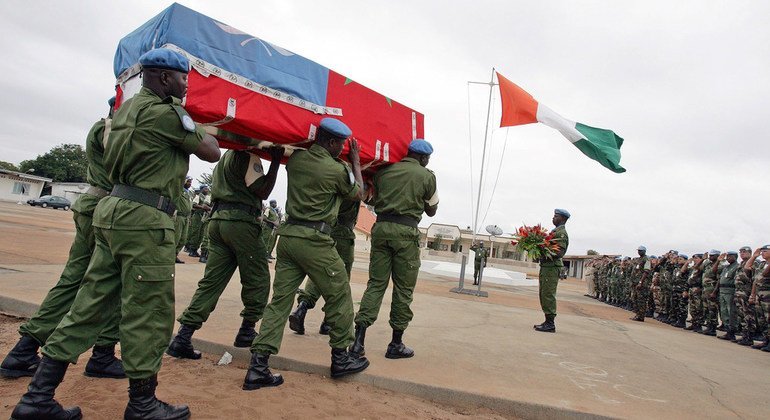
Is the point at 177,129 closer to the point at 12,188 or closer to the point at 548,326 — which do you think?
the point at 548,326

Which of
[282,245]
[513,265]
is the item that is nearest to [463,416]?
[282,245]

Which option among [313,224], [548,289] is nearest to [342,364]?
[313,224]

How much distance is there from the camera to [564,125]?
20.9 ft

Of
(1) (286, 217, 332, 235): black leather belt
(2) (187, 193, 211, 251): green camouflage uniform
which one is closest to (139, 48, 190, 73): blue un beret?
(1) (286, 217, 332, 235): black leather belt

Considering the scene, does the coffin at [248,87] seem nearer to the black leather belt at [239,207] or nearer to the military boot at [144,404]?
the black leather belt at [239,207]

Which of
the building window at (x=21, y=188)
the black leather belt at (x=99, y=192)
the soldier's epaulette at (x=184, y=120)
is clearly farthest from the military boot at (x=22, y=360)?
the building window at (x=21, y=188)

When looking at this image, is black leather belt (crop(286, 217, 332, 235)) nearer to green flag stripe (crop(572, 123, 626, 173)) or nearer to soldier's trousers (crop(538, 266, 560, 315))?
soldier's trousers (crop(538, 266, 560, 315))

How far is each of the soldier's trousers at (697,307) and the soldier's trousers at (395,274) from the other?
8963 mm

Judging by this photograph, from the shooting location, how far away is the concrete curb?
3.09 meters

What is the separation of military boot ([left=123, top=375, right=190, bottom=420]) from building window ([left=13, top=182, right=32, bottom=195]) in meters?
62.0

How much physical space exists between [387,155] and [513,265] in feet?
116

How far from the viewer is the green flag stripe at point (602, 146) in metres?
6.19

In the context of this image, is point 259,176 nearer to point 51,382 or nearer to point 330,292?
point 330,292

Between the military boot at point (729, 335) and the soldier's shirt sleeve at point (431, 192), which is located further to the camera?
the military boot at point (729, 335)
